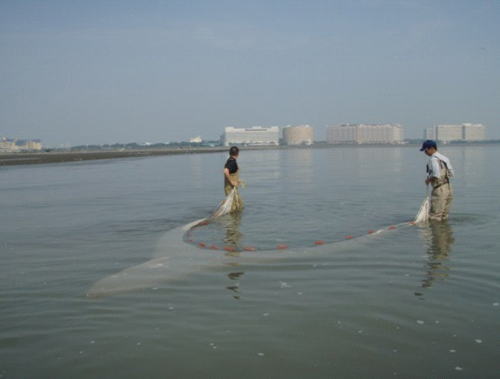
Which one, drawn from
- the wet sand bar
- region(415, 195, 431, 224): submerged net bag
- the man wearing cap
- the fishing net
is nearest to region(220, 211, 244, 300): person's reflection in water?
the fishing net

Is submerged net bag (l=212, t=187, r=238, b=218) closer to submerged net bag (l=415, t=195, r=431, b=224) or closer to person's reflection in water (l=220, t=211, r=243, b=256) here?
person's reflection in water (l=220, t=211, r=243, b=256)

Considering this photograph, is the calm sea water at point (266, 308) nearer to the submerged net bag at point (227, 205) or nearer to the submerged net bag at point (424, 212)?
the submerged net bag at point (424, 212)

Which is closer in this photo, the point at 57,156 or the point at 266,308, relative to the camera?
the point at 266,308

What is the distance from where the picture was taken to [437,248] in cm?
970

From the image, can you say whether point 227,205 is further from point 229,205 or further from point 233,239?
point 233,239

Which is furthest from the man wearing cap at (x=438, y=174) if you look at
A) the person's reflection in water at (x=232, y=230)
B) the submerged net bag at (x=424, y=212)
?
the person's reflection in water at (x=232, y=230)

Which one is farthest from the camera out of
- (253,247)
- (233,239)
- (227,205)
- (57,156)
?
(57,156)

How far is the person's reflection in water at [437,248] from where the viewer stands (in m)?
7.81

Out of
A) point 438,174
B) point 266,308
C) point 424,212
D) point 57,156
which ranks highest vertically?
point 57,156

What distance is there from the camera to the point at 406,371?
15.7ft

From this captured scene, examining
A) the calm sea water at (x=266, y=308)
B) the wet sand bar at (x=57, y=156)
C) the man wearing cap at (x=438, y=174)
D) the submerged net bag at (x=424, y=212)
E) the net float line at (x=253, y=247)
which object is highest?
the wet sand bar at (x=57, y=156)

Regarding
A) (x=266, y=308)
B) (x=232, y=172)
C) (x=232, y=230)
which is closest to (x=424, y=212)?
(x=232, y=230)

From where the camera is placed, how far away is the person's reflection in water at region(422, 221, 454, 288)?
7.81 meters

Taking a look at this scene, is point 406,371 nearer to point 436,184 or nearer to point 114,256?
point 114,256
